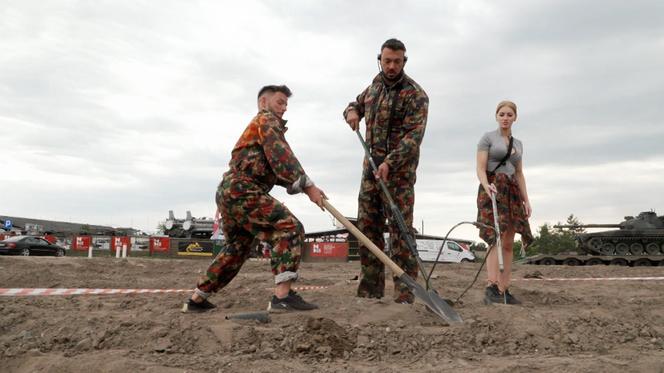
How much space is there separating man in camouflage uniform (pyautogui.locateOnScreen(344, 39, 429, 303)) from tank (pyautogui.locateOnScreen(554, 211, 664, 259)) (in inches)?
792

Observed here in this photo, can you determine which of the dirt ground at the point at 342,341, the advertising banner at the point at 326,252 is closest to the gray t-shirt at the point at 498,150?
the dirt ground at the point at 342,341

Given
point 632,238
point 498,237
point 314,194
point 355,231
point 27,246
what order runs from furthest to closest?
1. point 27,246
2. point 632,238
3. point 498,237
4. point 355,231
5. point 314,194

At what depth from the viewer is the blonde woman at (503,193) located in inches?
185

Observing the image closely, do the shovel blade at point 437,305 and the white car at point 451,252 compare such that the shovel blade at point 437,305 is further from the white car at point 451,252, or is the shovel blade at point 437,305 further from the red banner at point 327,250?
the white car at point 451,252

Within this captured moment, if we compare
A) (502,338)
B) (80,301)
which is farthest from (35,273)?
(502,338)

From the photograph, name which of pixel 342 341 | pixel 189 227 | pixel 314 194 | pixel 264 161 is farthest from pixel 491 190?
pixel 189 227

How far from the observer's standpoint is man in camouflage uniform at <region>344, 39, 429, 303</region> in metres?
4.34

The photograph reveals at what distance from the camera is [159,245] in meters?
27.2

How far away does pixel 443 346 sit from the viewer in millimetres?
3021

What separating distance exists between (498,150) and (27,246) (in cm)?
2439

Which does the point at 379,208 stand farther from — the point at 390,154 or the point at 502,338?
the point at 502,338

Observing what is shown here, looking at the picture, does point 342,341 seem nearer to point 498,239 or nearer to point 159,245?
point 498,239

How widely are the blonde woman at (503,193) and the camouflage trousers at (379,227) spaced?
76cm

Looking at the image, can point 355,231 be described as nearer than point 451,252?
Yes
